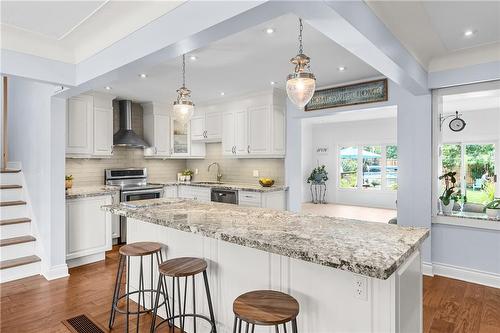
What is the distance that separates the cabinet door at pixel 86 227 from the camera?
3898 mm

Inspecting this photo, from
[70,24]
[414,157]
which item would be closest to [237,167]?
[414,157]

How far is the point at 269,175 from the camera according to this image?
5.41 meters

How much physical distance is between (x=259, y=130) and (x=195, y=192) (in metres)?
1.65

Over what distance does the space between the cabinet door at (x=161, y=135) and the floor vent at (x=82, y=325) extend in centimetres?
342

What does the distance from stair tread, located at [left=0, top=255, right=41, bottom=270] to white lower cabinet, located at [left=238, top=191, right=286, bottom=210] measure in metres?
2.78

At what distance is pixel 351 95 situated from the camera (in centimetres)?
432

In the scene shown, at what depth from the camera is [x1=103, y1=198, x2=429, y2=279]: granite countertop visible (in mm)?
1383

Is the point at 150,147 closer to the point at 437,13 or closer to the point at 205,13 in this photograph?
the point at 205,13

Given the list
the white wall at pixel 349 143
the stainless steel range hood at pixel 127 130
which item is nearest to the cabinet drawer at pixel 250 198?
the stainless steel range hood at pixel 127 130

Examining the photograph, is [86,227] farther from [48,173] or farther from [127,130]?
[127,130]

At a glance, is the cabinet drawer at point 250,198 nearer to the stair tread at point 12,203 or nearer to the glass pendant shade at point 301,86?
the glass pendant shade at point 301,86

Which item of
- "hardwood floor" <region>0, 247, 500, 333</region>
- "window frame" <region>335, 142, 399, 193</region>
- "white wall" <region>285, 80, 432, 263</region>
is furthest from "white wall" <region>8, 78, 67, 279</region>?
"window frame" <region>335, 142, 399, 193</region>

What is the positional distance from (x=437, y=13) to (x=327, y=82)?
2.05m

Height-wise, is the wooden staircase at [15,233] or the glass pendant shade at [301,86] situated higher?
the glass pendant shade at [301,86]
